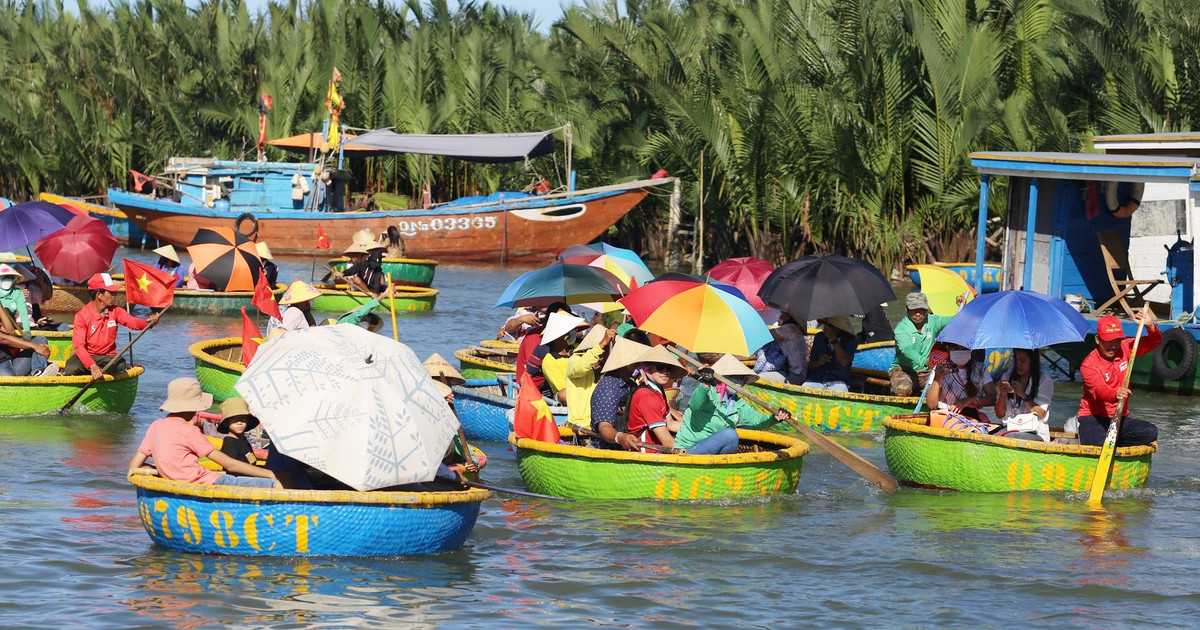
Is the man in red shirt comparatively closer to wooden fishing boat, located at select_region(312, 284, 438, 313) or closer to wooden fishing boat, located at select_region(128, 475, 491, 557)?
wooden fishing boat, located at select_region(128, 475, 491, 557)

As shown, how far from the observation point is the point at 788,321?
14.3m

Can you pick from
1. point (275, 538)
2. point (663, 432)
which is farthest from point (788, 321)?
point (275, 538)

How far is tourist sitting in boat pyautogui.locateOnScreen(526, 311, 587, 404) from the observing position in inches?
485

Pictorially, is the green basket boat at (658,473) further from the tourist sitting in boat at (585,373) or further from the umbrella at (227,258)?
→ the umbrella at (227,258)

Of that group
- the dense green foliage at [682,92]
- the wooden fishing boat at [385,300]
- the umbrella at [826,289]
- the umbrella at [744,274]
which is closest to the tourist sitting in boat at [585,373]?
the umbrella at [826,289]

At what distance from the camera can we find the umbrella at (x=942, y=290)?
15.2 metres

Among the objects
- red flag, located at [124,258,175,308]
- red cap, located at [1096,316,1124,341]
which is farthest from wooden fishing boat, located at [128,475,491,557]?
red flag, located at [124,258,175,308]

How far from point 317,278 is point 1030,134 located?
14.9m

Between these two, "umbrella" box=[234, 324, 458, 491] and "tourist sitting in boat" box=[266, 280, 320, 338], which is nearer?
"umbrella" box=[234, 324, 458, 491]

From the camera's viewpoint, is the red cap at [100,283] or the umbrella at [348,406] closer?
the umbrella at [348,406]

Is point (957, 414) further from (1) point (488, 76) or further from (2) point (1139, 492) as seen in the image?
(1) point (488, 76)

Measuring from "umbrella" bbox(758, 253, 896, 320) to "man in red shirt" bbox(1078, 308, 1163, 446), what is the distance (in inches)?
109

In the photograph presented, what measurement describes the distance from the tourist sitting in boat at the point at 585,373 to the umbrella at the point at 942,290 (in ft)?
16.1

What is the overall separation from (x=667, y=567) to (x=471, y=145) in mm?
23842
